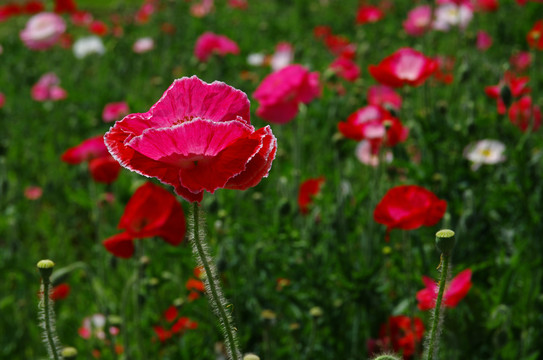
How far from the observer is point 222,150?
0.99 metres

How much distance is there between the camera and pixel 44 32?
14.1 ft

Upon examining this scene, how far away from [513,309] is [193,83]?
1362 millimetres

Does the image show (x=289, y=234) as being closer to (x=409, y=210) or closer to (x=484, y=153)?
(x=409, y=210)

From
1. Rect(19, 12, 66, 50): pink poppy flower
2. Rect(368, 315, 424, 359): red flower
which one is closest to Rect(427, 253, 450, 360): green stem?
Rect(368, 315, 424, 359): red flower

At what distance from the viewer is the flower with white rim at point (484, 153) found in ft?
7.31

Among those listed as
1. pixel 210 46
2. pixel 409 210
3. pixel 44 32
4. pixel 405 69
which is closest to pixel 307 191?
pixel 405 69

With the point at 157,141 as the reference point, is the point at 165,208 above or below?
above

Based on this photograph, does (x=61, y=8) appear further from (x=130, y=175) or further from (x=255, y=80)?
(x=130, y=175)

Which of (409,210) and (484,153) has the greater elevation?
(484,153)

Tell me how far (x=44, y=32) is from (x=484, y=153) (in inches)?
128

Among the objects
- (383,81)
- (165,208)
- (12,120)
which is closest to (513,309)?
(383,81)

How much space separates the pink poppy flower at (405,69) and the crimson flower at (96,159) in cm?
97

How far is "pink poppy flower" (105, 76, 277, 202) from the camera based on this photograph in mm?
938

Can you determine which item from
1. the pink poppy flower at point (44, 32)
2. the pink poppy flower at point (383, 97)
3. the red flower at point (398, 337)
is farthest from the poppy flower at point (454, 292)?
the pink poppy flower at point (44, 32)
